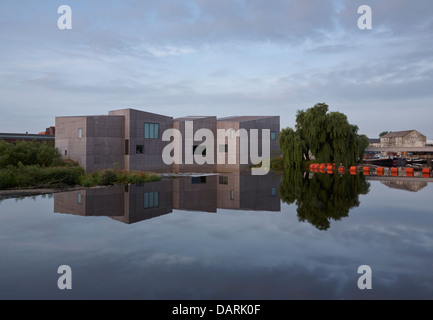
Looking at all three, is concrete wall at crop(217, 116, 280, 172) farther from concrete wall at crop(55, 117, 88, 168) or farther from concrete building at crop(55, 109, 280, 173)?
concrete wall at crop(55, 117, 88, 168)

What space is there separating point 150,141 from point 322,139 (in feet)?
60.7

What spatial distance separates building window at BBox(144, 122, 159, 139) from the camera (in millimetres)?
31328

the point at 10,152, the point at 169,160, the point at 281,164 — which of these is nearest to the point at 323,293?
the point at 10,152

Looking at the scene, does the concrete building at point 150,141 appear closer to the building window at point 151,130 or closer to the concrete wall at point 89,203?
the building window at point 151,130

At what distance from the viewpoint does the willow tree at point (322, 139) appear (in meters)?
34.8

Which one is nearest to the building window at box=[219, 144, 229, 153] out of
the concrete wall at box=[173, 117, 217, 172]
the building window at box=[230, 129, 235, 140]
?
the concrete wall at box=[173, 117, 217, 172]

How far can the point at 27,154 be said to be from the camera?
2067 centimetres

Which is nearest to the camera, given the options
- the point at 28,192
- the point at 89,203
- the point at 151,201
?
the point at 89,203

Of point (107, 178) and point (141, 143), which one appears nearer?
point (107, 178)

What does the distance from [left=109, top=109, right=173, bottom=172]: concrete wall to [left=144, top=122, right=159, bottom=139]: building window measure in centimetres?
30

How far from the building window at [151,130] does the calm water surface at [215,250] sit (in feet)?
62.5

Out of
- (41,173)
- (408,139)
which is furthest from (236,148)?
(408,139)

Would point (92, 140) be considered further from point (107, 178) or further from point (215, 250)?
point (215, 250)
